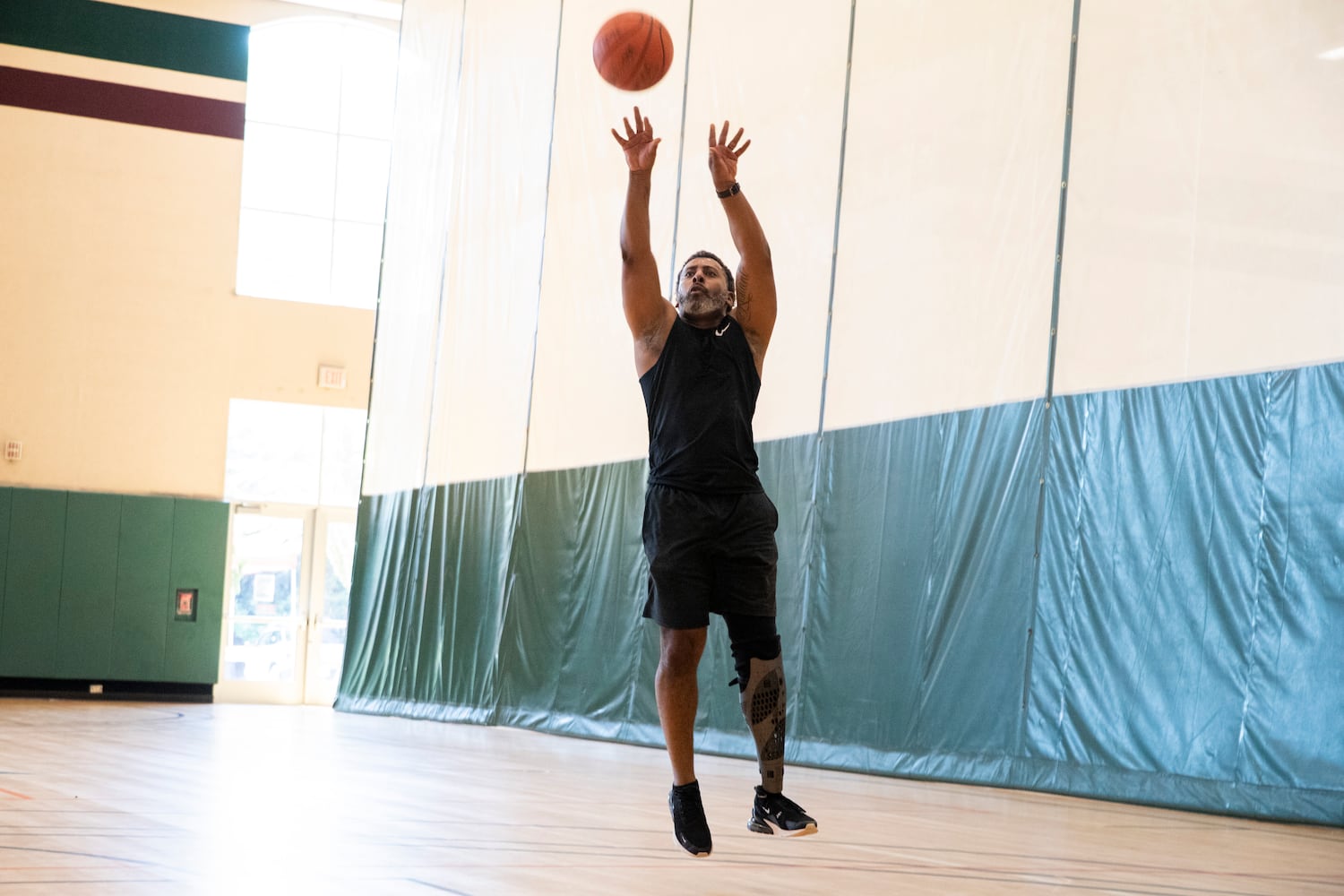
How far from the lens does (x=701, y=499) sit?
3.58m

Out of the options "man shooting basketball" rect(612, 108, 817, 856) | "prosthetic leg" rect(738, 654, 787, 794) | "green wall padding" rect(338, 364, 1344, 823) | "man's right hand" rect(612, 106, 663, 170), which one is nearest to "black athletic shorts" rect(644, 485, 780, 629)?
"man shooting basketball" rect(612, 108, 817, 856)

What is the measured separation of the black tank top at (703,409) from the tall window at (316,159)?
1340 centimetres

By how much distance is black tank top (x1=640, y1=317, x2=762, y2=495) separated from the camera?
360 cm

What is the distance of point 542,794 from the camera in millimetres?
5301

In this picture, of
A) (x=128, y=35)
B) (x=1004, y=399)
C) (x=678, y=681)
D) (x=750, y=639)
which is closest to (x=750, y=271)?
(x=750, y=639)

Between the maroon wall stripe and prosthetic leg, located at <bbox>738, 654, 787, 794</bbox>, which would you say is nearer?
prosthetic leg, located at <bbox>738, 654, 787, 794</bbox>

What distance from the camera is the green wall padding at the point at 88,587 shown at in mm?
14922

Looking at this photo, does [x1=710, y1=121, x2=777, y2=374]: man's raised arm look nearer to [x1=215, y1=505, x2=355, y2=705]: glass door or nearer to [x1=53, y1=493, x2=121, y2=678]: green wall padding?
[x1=53, y1=493, x2=121, y2=678]: green wall padding

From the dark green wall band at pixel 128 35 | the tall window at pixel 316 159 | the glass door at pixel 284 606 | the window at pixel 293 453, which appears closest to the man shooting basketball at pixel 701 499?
the window at pixel 293 453

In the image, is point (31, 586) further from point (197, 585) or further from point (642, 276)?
point (642, 276)

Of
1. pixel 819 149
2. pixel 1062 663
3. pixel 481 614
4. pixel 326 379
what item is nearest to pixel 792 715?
pixel 1062 663

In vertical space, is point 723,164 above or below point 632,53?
below

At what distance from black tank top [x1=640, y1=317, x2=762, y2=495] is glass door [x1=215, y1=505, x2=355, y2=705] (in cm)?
1325

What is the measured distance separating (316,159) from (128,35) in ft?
8.11
